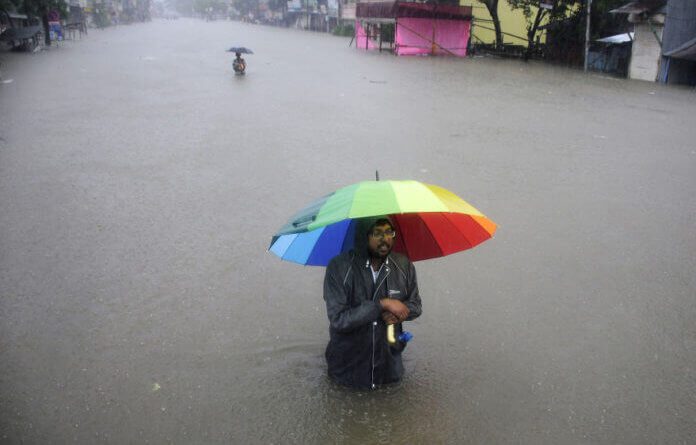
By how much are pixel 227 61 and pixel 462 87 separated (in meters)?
12.1

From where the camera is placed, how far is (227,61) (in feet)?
86.0

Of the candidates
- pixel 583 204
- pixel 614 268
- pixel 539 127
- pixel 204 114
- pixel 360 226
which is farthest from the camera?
pixel 204 114

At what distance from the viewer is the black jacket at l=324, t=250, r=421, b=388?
3.24 meters

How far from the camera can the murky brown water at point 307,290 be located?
3545 mm

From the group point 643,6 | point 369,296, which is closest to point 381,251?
point 369,296

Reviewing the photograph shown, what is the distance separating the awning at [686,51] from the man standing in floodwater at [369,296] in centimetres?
2154

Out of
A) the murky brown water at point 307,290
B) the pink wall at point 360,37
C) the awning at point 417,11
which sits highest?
the awning at point 417,11

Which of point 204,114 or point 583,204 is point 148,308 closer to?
point 583,204

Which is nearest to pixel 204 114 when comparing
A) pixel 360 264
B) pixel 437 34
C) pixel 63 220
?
pixel 63 220

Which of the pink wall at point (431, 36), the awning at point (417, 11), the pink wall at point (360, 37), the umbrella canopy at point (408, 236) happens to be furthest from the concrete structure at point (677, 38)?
the pink wall at point (360, 37)

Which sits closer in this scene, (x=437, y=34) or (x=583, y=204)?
(x=583, y=204)

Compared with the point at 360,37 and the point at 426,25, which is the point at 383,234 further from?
the point at 360,37

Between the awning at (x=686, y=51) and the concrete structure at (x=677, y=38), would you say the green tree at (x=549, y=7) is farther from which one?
the awning at (x=686, y=51)

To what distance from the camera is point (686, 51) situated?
814 inches
